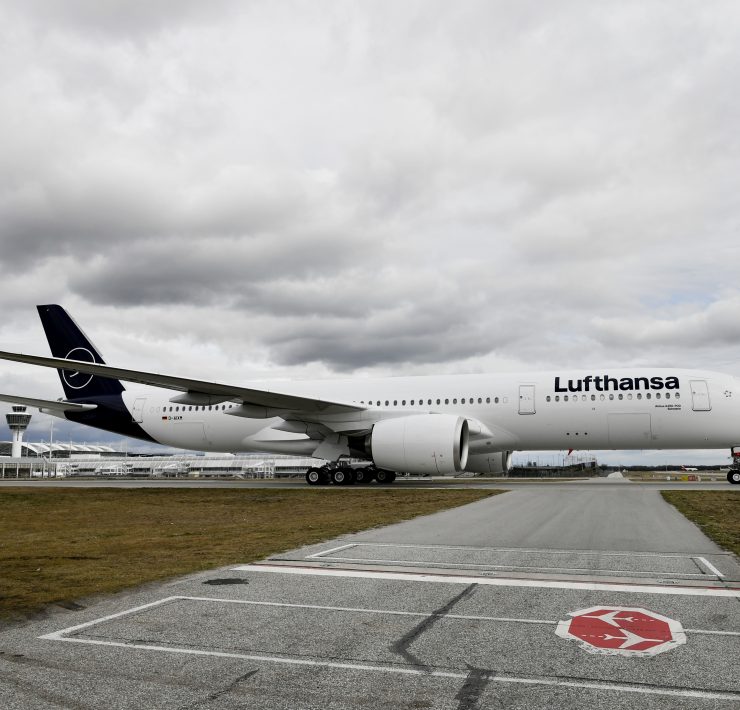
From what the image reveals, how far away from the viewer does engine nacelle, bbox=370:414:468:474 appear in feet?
75.7

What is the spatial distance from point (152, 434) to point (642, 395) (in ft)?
75.2

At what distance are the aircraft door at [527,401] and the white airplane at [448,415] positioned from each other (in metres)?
0.04

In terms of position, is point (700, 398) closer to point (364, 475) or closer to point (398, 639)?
point (364, 475)

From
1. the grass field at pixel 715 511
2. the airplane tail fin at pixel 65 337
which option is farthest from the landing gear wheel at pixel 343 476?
the airplane tail fin at pixel 65 337

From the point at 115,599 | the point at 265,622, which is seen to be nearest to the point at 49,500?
the point at 115,599

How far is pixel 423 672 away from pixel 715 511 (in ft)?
43.1

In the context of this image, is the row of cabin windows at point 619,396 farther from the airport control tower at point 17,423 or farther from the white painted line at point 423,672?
the airport control tower at point 17,423

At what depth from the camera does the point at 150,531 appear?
1134 cm

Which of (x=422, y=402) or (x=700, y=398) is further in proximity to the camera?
(x=422, y=402)

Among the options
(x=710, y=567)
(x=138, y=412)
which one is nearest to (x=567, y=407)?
(x=710, y=567)

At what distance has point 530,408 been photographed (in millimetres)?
25547

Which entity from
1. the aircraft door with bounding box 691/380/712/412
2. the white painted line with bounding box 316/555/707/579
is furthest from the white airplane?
the white painted line with bounding box 316/555/707/579

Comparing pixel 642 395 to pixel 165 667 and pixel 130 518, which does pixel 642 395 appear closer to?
pixel 130 518

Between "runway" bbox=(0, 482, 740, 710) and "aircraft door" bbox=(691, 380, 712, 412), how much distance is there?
1795cm
